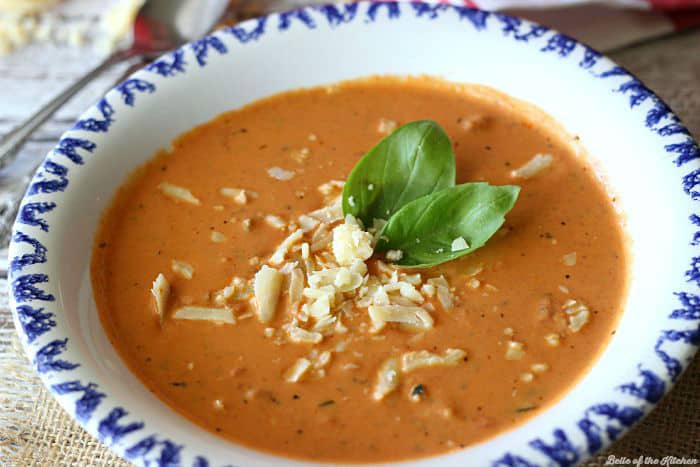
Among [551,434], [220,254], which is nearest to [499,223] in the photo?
[551,434]

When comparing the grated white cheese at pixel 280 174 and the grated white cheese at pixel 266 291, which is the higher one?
the grated white cheese at pixel 280 174

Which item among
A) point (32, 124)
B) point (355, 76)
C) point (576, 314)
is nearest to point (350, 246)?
point (576, 314)

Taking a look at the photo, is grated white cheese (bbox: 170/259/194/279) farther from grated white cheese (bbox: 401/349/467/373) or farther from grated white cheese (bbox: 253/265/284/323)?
grated white cheese (bbox: 401/349/467/373)

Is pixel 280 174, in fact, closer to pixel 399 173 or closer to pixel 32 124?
pixel 399 173

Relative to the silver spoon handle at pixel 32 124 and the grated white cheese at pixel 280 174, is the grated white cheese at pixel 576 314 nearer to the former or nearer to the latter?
the grated white cheese at pixel 280 174

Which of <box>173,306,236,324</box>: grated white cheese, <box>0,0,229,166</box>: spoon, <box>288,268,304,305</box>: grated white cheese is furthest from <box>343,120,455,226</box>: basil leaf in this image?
<box>0,0,229,166</box>: spoon

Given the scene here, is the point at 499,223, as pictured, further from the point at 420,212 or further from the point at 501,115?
the point at 501,115

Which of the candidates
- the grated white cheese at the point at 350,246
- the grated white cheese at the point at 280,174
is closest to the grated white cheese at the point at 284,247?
the grated white cheese at the point at 350,246

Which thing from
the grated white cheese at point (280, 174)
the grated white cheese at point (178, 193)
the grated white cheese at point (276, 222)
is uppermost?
the grated white cheese at point (280, 174)
